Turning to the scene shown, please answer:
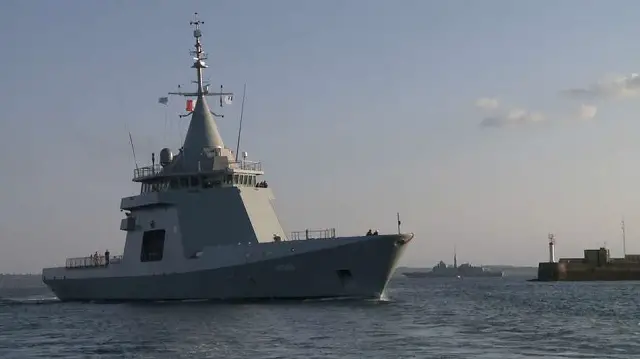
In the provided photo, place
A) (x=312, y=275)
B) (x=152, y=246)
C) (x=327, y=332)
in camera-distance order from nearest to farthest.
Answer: (x=327, y=332)
(x=312, y=275)
(x=152, y=246)

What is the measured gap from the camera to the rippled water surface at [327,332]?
2280cm

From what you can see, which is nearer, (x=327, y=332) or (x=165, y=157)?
(x=327, y=332)

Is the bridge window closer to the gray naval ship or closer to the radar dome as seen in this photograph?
the gray naval ship

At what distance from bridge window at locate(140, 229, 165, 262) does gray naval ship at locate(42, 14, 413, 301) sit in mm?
52

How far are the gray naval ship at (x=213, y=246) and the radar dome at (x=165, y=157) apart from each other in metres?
0.05

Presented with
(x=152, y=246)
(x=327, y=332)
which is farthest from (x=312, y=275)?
(x=327, y=332)

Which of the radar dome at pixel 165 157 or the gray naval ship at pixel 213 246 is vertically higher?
the radar dome at pixel 165 157

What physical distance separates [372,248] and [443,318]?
5.64 m

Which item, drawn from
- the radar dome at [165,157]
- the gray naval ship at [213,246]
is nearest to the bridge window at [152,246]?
the gray naval ship at [213,246]

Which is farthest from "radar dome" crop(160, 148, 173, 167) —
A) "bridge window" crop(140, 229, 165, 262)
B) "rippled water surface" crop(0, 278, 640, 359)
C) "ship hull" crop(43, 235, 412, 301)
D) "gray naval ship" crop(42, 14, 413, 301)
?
"rippled water surface" crop(0, 278, 640, 359)

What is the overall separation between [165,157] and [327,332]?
2140 centimetres

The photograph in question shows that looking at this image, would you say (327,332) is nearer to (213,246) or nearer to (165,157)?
(213,246)

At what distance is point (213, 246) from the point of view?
133 feet

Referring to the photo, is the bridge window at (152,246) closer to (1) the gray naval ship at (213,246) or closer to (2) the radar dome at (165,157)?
(1) the gray naval ship at (213,246)
